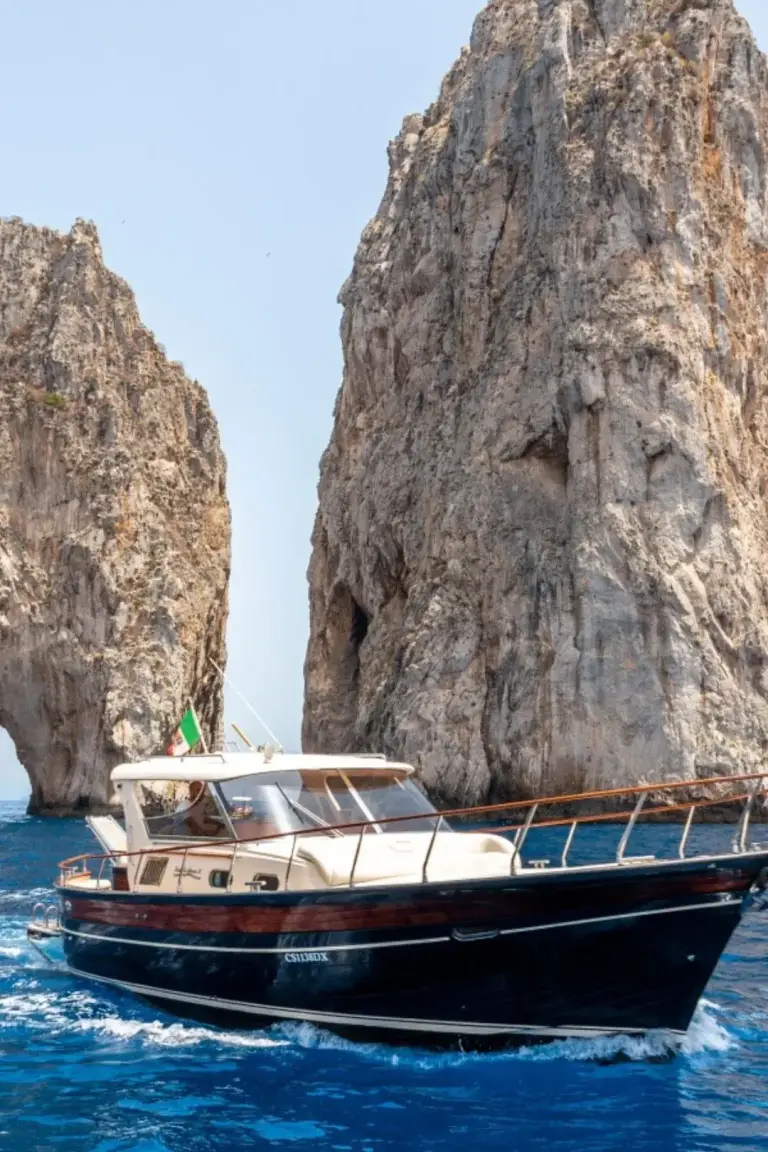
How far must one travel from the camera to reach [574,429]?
48438mm

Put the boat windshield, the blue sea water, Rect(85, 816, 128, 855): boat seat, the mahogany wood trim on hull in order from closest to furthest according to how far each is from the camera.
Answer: the blue sea water → the mahogany wood trim on hull → the boat windshield → Rect(85, 816, 128, 855): boat seat

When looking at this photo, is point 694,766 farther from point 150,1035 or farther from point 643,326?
point 150,1035

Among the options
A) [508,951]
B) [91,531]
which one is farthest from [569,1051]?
[91,531]

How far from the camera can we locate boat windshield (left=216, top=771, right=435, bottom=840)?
12.5 meters

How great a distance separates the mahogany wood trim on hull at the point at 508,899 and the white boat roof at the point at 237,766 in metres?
1.72

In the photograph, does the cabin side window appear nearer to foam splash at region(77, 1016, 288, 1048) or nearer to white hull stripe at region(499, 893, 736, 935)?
foam splash at region(77, 1016, 288, 1048)

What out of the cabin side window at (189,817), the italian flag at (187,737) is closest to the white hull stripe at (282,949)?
the cabin side window at (189,817)

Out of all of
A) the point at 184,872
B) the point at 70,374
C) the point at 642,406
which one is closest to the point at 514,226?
the point at 642,406

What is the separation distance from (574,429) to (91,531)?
2390 cm

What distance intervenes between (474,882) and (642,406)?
3921 centimetres

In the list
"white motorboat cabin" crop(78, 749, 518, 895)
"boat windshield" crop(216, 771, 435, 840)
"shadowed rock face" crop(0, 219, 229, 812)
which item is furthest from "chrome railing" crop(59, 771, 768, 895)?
"shadowed rock face" crop(0, 219, 229, 812)

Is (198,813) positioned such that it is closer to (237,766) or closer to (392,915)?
(237,766)

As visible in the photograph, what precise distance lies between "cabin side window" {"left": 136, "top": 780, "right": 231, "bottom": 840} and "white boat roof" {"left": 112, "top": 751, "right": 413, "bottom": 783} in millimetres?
153

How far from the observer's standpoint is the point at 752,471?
166ft
